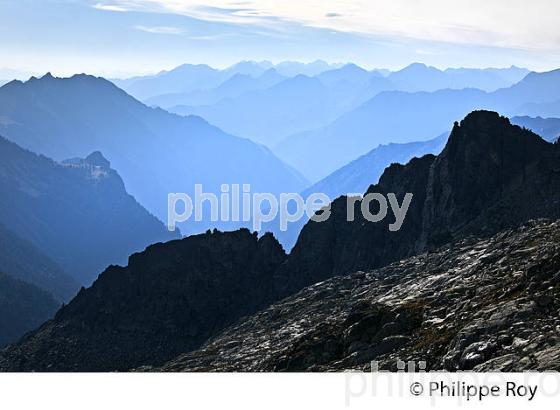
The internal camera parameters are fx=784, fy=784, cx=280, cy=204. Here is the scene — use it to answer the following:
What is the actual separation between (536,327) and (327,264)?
12122 centimetres

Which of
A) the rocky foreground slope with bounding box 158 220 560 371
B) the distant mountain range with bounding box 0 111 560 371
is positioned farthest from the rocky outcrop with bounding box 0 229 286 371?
the rocky foreground slope with bounding box 158 220 560 371

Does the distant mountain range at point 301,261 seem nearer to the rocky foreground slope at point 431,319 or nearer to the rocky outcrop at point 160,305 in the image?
the rocky outcrop at point 160,305

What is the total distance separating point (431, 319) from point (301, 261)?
340 feet

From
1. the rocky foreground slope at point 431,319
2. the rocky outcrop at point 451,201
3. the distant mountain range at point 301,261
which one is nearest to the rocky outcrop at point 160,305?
the distant mountain range at point 301,261

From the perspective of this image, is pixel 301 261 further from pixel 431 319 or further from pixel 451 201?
pixel 431 319

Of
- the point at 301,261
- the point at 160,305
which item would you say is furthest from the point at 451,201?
the point at 160,305

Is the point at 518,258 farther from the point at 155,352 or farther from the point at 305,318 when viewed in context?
the point at 155,352

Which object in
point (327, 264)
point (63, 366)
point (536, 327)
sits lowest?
point (63, 366)

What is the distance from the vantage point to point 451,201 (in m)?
159

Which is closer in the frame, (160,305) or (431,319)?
(431,319)

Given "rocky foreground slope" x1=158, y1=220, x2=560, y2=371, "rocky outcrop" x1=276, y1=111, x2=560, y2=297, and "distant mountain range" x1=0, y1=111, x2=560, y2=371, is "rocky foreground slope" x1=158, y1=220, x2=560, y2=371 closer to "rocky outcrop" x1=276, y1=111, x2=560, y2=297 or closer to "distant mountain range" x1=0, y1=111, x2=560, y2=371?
"distant mountain range" x1=0, y1=111, x2=560, y2=371

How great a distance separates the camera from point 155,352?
6152 inches

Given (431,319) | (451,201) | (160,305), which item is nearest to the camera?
(431,319)
